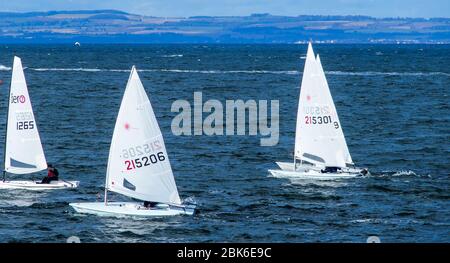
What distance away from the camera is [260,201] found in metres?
47.1

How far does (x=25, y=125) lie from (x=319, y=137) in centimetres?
1549

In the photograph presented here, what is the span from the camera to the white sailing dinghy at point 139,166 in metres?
41.0

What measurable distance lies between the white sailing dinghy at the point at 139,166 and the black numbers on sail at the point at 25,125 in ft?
28.4

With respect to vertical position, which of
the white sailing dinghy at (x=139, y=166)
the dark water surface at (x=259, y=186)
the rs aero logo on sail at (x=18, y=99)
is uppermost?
the rs aero logo on sail at (x=18, y=99)

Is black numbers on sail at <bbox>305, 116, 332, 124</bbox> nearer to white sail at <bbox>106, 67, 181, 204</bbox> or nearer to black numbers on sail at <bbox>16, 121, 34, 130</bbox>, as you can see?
white sail at <bbox>106, 67, 181, 204</bbox>

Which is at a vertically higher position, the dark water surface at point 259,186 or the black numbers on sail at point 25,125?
the black numbers on sail at point 25,125

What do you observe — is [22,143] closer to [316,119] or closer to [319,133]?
[316,119]

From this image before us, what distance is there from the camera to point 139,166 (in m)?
41.8

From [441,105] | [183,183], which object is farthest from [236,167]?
[441,105]

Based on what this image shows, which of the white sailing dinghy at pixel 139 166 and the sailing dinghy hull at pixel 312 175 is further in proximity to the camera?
the sailing dinghy hull at pixel 312 175

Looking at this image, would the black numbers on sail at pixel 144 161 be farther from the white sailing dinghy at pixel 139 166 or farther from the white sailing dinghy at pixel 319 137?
the white sailing dinghy at pixel 319 137

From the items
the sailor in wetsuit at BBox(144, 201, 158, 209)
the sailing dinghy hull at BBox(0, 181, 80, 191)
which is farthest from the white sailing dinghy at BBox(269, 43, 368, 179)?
the sailor in wetsuit at BBox(144, 201, 158, 209)

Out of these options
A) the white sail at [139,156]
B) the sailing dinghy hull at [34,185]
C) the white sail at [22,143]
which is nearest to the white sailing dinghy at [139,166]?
the white sail at [139,156]

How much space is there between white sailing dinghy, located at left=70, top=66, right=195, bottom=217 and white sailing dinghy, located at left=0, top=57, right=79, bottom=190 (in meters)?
7.33
